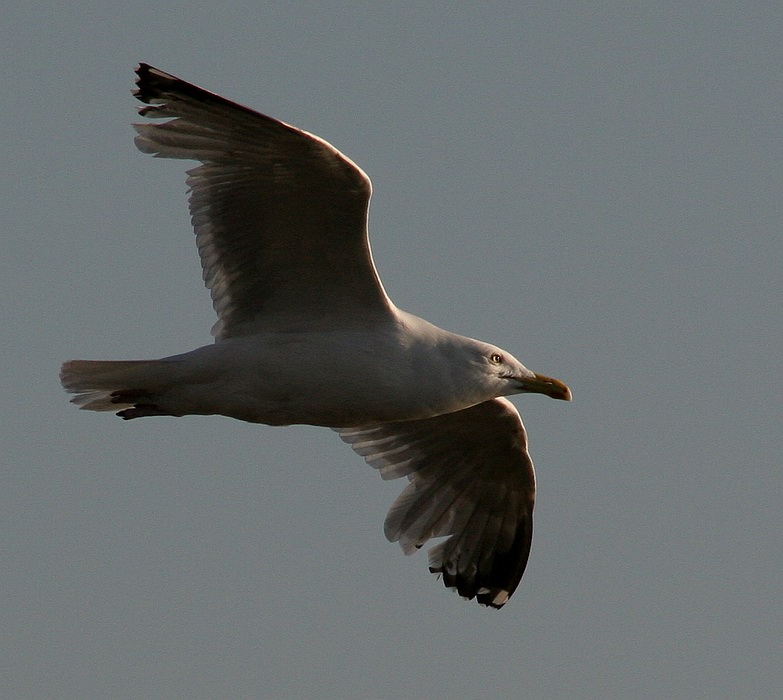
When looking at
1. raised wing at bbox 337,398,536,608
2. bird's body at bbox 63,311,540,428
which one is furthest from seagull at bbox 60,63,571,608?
raised wing at bbox 337,398,536,608

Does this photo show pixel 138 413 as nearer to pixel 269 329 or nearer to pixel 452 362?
pixel 269 329

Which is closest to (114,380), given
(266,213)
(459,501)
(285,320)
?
(285,320)

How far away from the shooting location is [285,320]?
1041 cm

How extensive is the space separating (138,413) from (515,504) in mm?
3580

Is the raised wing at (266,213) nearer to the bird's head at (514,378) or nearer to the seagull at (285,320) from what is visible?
the seagull at (285,320)

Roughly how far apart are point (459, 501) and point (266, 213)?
3.56 m

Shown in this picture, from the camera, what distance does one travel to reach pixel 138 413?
10.3 m

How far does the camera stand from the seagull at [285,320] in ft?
31.6

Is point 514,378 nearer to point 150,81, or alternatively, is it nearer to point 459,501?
point 459,501

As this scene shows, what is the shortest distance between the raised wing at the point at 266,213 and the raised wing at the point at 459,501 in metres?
2.25

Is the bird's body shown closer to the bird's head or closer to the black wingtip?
the bird's head

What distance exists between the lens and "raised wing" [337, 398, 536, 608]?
12383 mm

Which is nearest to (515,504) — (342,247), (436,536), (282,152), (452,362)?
(436,536)

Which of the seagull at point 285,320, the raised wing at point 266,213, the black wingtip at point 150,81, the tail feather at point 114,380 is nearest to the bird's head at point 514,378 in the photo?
the seagull at point 285,320
